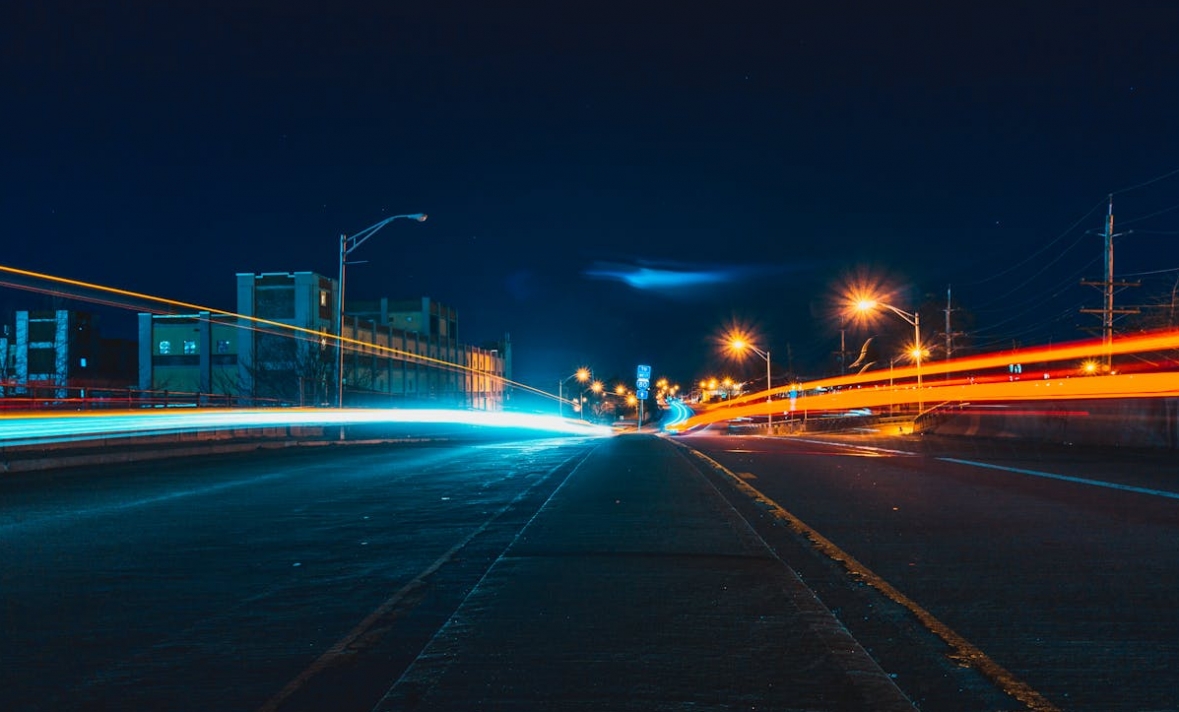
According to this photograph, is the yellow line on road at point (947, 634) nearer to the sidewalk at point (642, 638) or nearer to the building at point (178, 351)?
the sidewalk at point (642, 638)

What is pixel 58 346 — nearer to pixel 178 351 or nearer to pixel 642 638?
pixel 178 351

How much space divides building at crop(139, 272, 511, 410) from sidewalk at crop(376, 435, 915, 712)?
168ft

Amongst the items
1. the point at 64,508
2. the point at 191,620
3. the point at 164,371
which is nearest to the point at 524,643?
the point at 191,620

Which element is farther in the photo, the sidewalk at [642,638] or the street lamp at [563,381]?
the street lamp at [563,381]

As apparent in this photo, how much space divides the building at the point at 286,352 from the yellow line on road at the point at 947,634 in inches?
2002

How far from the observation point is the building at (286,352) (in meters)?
67.6

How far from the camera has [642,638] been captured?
6918 millimetres

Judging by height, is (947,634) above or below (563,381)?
below

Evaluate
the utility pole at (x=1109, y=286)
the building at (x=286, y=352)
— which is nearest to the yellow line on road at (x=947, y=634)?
the utility pole at (x=1109, y=286)

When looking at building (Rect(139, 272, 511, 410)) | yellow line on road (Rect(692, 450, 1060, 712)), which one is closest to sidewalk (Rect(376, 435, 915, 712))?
yellow line on road (Rect(692, 450, 1060, 712))

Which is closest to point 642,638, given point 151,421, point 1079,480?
point 1079,480

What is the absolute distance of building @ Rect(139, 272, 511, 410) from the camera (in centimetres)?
6762

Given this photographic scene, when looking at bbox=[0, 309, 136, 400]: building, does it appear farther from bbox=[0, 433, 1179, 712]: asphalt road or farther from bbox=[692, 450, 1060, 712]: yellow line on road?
bbox=[692, 450, 1060, 712]: yellow line on road

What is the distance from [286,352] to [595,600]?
216 feet
